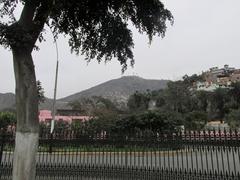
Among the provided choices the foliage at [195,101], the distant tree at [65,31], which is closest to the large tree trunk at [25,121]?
the distant tree at [65,31]

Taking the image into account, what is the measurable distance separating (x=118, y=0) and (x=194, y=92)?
260 feet

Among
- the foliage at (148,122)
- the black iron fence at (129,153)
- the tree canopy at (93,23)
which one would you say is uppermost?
the tree canopy at (93,23)

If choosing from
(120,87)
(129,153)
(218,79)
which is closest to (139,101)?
(218,79)

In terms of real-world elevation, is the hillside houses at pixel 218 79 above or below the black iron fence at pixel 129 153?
above

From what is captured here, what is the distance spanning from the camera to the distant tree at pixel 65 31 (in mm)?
7406

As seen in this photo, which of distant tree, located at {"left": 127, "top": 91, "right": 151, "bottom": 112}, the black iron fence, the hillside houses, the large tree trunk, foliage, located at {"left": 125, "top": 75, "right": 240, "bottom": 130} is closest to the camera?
the large tree trunk

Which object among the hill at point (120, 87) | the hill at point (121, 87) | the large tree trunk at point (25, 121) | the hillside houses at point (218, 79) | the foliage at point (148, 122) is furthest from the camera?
the hill at point (121, 87)

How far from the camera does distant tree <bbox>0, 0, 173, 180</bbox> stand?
7406 mm

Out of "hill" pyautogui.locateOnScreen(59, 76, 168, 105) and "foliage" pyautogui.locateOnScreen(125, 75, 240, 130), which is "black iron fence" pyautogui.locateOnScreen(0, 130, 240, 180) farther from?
"hill" pyautogui.locateOnScreen(59, 76, 168, 105)

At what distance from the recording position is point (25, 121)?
743 centimetres

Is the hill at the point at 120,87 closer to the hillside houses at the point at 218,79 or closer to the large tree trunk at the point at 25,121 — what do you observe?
the hillside houses at the point at 218,79

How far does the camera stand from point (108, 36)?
8.96 metres

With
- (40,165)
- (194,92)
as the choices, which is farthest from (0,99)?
(40,165)

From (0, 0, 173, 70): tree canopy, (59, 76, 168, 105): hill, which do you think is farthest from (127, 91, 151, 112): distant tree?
(0, 0, 173, 70): tree canopy
